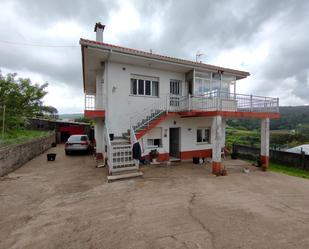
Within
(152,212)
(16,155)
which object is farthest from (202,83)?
(16,155)

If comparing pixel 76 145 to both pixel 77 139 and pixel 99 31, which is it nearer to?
pixel 77 139

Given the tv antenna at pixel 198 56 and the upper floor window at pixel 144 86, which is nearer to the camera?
the upper floor window at pixel 144 86

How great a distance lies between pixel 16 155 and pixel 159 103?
895 cm

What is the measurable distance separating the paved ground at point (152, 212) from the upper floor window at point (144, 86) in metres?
5.54

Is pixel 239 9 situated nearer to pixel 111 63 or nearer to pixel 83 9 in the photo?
pixel 111 63

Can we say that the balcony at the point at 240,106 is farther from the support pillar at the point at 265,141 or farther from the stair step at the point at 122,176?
the stair step at the point at 122,176

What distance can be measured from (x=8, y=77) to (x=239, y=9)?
2384 centimetres

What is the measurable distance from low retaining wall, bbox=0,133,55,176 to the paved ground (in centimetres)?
84

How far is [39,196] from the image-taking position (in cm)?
551

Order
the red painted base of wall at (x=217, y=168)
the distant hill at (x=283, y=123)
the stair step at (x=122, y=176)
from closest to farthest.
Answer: the stair step at (x=122, y=176)
the red painted base of wall at (x=217, y=168)
the distant hill at (x=283, y=123)

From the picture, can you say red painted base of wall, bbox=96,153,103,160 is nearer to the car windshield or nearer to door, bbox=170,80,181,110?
the car windshield

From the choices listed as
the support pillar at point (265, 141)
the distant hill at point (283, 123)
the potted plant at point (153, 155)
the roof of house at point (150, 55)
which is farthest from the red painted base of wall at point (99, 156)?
the distant hill at point (283, 123)

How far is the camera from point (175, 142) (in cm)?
1219

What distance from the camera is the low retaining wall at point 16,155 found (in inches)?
303
